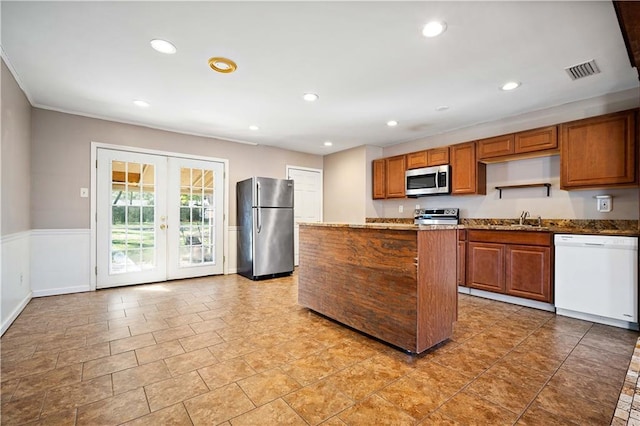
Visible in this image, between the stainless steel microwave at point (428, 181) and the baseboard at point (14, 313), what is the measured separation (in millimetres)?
4990

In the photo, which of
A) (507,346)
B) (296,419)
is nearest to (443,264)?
(507,346)

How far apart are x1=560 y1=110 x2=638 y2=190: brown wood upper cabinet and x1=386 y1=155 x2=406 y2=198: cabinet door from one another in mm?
2165

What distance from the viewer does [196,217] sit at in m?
4.89

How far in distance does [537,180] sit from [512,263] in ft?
3.83

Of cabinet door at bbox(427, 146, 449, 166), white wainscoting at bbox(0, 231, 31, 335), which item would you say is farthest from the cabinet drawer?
white wainscoting at bbox(0, 231, 31, 335)

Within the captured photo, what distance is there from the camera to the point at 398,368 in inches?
78.6

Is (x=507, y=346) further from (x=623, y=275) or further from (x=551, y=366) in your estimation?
(x=623, y=275)

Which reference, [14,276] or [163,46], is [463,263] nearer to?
[163,46]

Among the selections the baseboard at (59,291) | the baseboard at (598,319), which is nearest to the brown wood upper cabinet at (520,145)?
the baseboard at (598,319)

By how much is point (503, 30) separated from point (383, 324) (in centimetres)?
236

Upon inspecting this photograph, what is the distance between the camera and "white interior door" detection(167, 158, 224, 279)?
15.3 ft

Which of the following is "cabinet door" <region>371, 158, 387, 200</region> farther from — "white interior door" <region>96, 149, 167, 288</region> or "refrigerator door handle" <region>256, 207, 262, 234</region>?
"white interior door" <region>96, 149, 167, 288</region>

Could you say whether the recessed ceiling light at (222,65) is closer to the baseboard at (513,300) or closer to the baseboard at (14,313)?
the baseboard at (14,313)

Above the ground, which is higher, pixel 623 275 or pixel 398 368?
pixel 623 275
